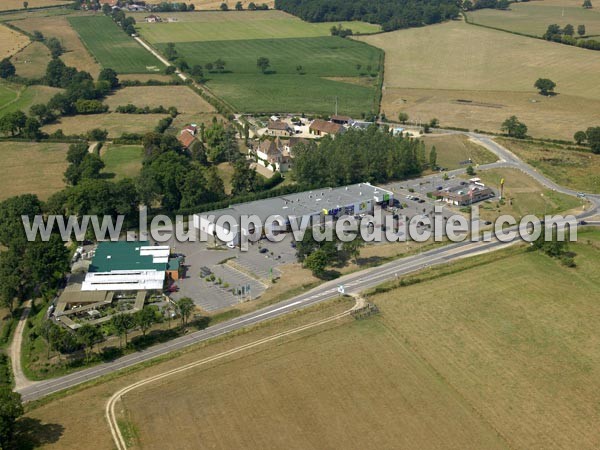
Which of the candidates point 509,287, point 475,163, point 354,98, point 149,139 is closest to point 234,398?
point 509,287

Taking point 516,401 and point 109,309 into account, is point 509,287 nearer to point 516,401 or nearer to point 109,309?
point 516,401

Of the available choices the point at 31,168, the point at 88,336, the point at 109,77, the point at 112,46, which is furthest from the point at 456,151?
the point at 112,46

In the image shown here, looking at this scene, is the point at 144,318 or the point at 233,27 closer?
the point at 144,318

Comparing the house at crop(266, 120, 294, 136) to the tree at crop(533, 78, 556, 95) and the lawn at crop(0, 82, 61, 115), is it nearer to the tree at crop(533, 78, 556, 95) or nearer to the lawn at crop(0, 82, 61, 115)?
the lawn at crop(0, 82, 61, 115)

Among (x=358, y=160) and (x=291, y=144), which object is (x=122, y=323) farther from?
(x=291, y=144)

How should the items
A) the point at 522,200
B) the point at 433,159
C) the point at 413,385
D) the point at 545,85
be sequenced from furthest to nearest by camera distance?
the point at 545,85 → the point at 433,159 → the point at 522,200 → the point at 413,385

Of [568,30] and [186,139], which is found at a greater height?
[568,30]

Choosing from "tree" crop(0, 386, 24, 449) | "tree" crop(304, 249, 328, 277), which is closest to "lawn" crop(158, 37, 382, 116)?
"tree" crop(304, 249, 328, 277)

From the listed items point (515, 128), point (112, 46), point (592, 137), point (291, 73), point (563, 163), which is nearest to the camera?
point (563, 163)
